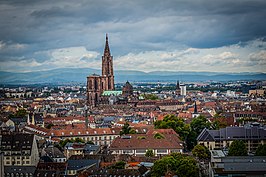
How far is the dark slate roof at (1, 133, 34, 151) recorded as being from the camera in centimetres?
6638

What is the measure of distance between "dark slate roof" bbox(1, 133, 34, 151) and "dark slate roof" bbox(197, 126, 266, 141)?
27.2 metres

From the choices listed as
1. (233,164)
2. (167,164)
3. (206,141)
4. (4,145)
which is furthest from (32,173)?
(206,141)

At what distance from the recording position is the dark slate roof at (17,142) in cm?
6638

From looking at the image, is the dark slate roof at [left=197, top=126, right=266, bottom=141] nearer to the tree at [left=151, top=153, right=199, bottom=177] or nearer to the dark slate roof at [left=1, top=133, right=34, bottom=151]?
the tree at [left=151, top=153, right=199, bottom=177]

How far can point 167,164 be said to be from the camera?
54.6m

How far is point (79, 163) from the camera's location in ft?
201

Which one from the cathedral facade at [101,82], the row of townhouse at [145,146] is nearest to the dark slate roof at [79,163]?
the row of townhouse at [145,146]

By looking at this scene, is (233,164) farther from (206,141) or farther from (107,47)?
(107,47)

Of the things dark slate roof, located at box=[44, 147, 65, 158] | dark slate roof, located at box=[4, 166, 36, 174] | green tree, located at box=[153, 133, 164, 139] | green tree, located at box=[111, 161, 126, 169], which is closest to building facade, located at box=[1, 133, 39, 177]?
dark slate roof, located at box=[44, 147, 65, 158]

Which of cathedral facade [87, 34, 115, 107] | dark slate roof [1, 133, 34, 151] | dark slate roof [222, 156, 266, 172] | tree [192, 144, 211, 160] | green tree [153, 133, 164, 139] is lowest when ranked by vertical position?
tree [192, 144, 211, 160]

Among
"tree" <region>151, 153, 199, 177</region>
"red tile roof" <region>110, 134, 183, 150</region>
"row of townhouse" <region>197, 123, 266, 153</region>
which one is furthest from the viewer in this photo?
"row of townhouse" <region>197, 123, 266, 153</region>

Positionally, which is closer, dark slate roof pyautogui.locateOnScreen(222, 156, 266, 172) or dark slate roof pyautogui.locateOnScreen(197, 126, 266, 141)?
dark slate roof pyautogui.locateOnScreen(222, 156, 266, 172)

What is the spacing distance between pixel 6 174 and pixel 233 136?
123 feet

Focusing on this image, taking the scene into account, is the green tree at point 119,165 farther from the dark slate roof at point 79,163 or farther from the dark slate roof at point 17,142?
the dark slate roof at point 17,142
